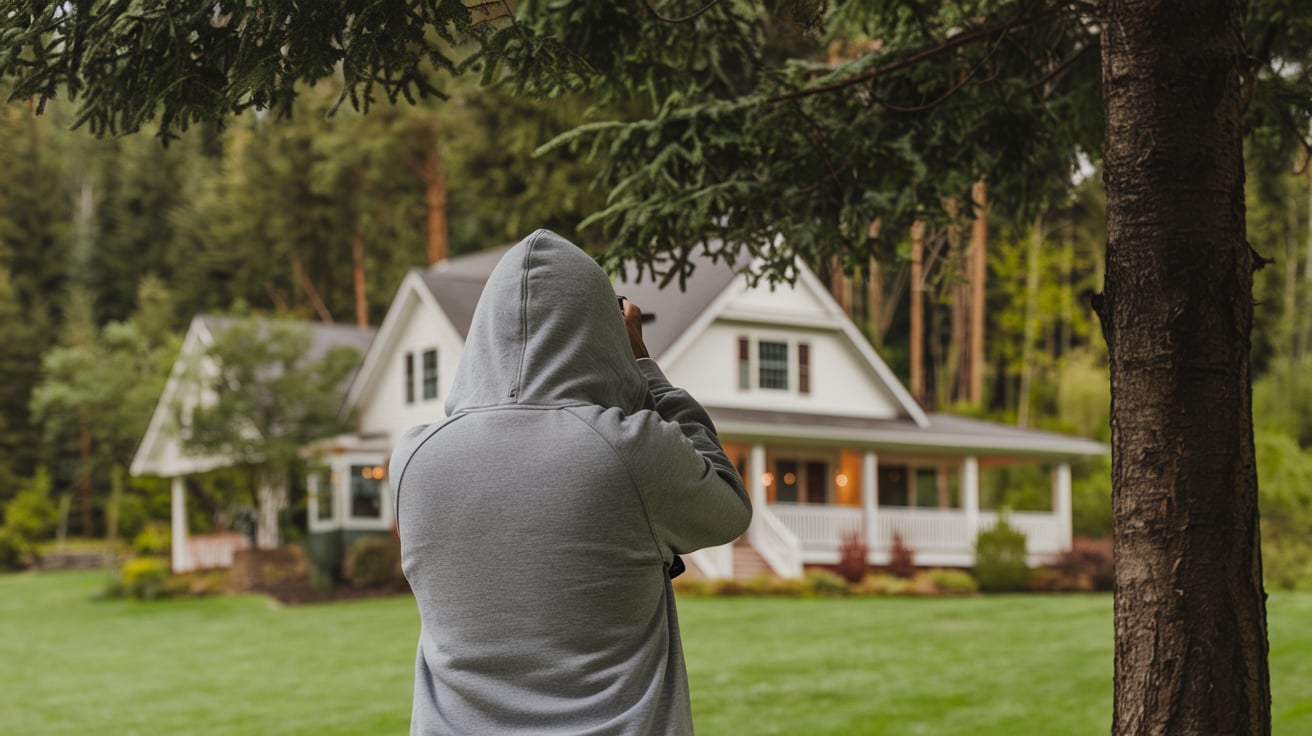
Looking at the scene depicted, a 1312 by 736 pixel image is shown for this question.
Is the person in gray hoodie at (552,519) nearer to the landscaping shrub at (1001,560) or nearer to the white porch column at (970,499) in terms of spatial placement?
the landscaping shrub at (1001,560)

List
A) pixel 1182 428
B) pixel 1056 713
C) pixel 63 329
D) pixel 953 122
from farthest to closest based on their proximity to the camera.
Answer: pixel 63 329 → pixel 1056 713 → pixel 953 122 → pixel 1182 428

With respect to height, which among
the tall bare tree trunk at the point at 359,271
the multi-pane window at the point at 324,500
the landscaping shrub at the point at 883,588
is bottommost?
the landscaping shrub at the point at 883,588

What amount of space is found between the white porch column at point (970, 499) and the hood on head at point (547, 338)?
77.2 ft

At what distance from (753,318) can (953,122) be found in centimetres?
1846

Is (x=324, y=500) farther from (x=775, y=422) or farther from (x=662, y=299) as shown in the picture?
(x=775, y=422)

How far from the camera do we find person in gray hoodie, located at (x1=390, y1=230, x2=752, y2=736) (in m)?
2.38

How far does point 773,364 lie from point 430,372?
634 cm

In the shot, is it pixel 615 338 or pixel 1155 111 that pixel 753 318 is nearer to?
pixel 1155 111

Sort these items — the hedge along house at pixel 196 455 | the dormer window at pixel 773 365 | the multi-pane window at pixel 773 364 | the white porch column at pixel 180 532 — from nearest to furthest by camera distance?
1. the dormer window at pixel 773 365
2. the multi-pane window at pixel 773 364
3. the hedge along house at pixel 196 455
4. the white porch column at pixel 180 532

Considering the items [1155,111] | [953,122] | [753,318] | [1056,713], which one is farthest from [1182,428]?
[753,318]

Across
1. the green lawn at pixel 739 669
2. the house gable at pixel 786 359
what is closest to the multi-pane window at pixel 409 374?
the green lawn at pixel 739 669

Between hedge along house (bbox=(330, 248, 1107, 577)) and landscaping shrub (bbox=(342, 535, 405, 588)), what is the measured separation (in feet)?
5.33

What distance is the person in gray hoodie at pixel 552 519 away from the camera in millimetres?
2379

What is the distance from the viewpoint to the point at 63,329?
50531mm
